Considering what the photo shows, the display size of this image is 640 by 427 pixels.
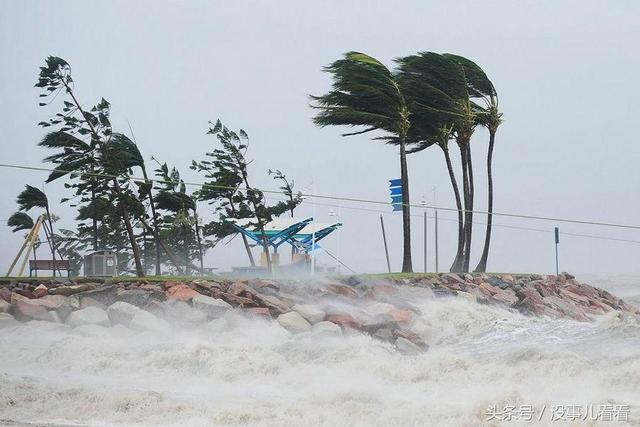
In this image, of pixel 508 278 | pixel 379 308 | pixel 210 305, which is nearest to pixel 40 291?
pixel 210 305

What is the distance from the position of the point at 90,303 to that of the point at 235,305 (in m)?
2.42

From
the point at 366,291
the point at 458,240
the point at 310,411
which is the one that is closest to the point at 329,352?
the point at 310,411

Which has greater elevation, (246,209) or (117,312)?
(246,209)

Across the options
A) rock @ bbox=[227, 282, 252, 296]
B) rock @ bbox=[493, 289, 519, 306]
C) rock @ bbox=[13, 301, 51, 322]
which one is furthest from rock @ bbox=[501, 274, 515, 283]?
rock @ bbox=[13, 301, 51, 322]

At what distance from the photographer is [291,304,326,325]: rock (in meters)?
15.4

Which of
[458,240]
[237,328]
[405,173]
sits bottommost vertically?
[237,328]

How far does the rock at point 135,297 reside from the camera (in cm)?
1559

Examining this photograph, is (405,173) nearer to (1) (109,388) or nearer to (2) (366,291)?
(2) (366,291)

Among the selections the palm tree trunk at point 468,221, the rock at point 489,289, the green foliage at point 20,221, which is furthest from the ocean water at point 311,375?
the green foliage at point 20,221

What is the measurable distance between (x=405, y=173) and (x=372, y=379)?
8.67m

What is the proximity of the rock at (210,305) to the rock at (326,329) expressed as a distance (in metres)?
1.52

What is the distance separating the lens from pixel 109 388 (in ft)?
44.6

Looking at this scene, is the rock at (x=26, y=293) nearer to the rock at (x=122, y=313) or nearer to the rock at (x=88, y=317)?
the rock at (x=88, y=317)

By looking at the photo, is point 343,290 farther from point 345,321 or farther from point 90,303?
point 90,303
